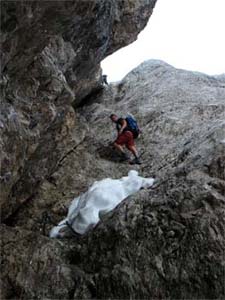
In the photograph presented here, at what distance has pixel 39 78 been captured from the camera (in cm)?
1134

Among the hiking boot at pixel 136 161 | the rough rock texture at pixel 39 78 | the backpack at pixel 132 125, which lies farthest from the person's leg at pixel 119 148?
the rough rock texture at pixel 39 78

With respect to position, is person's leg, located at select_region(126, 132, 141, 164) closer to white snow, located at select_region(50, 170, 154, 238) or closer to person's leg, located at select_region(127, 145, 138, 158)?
person's leg, located at select_region(127, 145, 138, 158)

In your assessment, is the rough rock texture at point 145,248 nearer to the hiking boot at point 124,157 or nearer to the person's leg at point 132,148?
the person's leg at point 132,148

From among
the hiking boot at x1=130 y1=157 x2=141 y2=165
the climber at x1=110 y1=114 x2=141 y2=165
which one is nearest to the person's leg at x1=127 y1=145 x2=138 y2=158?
the climber at x1=110 y1=114 x2=141 y2=165

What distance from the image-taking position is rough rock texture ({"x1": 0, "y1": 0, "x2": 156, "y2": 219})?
878cm

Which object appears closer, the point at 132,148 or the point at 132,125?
the point at 132,148

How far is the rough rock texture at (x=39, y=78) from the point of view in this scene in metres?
8.78

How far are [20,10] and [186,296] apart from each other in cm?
601

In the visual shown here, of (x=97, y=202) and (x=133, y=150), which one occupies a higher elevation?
(x=97, y=202)

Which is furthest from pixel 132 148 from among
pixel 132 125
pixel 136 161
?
pixel 132 125

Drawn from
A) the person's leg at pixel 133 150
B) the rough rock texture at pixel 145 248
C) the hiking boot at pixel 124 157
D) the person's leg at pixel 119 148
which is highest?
the rough rock texture at pixel 145 248

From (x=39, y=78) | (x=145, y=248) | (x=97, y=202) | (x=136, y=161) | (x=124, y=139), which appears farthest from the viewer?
(x=124, y=139)

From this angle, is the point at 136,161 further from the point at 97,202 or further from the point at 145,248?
the point at 145,248

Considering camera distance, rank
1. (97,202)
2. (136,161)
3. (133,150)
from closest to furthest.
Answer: (97,202) < (136,161) < (133,150)
